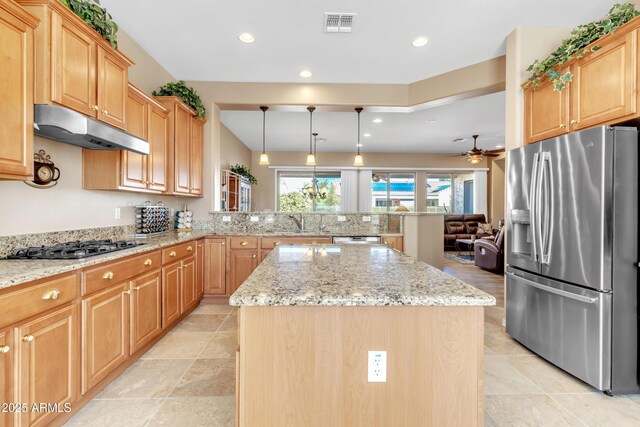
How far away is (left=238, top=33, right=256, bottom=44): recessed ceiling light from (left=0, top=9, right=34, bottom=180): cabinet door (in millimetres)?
1720

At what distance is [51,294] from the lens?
1.51 metres

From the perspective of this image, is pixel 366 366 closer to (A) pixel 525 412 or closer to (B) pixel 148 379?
(A) pixel 525 412

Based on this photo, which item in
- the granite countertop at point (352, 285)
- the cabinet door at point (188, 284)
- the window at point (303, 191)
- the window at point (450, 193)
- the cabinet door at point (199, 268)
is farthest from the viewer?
the window at point (450, 193)

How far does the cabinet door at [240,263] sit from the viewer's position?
3.83m

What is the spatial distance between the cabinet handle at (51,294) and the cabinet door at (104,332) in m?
0.21

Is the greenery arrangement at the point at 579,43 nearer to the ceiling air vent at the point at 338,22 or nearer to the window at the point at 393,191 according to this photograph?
the ceiling air vent at the point at 338,22

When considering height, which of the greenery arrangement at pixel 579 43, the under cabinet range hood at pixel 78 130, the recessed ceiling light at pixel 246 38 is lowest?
the under cabinet range hood at pixel 78 130

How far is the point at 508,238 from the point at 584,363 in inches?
41.4

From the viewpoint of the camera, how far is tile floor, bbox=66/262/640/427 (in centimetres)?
174

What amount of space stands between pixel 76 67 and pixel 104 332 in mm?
1683

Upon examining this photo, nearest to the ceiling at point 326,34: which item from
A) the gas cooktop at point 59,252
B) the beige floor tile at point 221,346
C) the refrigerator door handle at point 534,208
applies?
the refrigerator door handle at point 534,208

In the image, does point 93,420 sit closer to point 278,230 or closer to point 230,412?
point 230,412

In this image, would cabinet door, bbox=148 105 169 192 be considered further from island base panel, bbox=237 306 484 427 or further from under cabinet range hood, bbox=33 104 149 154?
island base panel, bbox=237 306 484 427

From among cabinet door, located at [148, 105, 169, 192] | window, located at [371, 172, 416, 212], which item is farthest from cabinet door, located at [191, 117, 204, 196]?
window, located at [371, 172, 416, 212]
